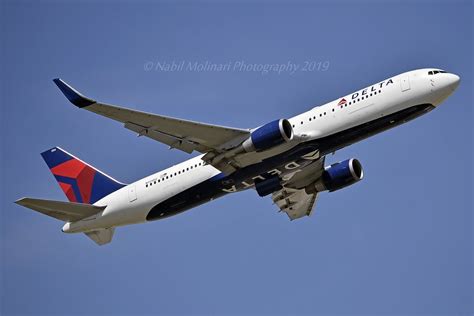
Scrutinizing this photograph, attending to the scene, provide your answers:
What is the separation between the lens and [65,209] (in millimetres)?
46250

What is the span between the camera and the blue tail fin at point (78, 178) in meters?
48.5

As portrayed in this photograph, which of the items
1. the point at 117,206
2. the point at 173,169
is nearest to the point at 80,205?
the point at 117,206

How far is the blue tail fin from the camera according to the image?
4847cm

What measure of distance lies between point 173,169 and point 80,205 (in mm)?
5434

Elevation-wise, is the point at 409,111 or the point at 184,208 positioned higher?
the point at 409,111

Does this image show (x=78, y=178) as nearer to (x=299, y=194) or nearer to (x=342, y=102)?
(x=299, y=194)

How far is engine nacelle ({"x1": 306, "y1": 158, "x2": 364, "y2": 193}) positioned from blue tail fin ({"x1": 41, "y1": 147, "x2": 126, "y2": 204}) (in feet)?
37.4

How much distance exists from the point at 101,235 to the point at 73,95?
12.4 metres

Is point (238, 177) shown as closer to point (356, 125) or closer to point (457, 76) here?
point (356, 125)

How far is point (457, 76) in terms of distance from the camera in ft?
138

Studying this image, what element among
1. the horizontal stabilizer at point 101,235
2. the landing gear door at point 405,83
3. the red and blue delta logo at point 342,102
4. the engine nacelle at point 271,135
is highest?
the landing gear door at point 405,83

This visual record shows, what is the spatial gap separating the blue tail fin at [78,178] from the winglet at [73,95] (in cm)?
1015

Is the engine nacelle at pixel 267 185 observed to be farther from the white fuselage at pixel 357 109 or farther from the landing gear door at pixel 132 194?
the landing gear door at pixel 132 194

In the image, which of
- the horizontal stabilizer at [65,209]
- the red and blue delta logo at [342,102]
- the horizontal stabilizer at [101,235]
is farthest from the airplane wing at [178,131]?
the horizontal stabilizer at [101,235]
